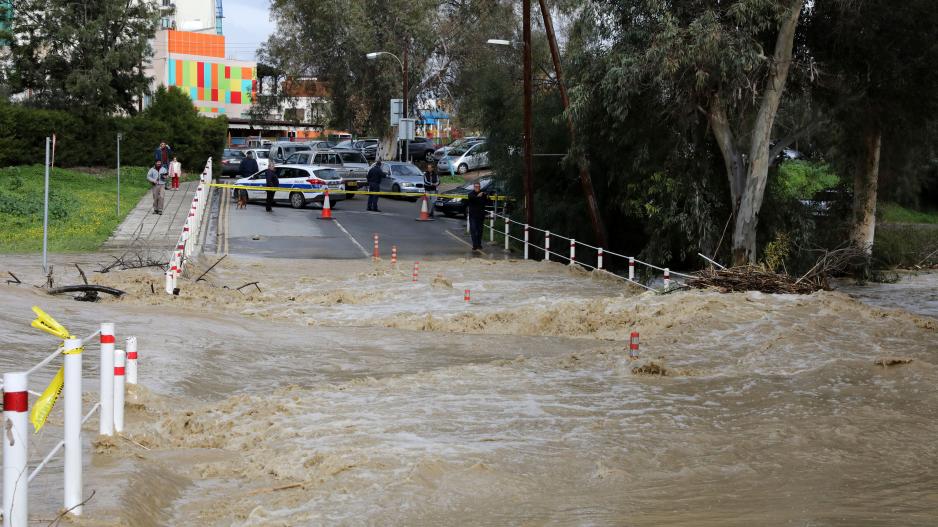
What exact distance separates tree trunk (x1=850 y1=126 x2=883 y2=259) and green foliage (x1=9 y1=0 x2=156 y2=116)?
30790mm

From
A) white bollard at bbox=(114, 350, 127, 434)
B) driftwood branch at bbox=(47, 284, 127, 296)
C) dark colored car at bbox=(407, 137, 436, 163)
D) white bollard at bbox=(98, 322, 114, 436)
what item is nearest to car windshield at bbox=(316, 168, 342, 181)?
dark colored car at bbox=(407, 137, 436, 163)

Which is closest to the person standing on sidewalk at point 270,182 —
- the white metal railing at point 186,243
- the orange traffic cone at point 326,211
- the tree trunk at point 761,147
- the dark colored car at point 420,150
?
the orange traffic cone at point 326,211

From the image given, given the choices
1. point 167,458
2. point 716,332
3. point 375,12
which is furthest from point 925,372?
point 375,12

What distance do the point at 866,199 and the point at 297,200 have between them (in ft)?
64.1

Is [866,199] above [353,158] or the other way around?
the other way around

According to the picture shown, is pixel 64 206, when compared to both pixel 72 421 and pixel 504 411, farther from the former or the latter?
pixel 72 421

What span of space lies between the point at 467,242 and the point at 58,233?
11.4m

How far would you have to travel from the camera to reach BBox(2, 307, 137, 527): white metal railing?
5.37 m

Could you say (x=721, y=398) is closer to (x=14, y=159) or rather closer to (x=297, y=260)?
(x=297, y=260)

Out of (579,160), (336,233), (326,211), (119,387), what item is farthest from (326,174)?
(119,387)

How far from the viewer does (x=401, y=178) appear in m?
46.2

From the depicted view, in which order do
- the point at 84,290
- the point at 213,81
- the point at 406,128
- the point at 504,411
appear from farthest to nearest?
1. the point at 213,81
2. the point at 406,128
3. the point at 84,290
4. the point at 504,411

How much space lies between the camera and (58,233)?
29.9m

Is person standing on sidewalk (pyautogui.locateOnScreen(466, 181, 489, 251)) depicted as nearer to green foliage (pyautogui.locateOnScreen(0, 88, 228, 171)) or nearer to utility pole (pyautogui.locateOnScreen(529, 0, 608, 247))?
utility pole (pyautogui.locateOnScreen(529, 0, 608, 247))
